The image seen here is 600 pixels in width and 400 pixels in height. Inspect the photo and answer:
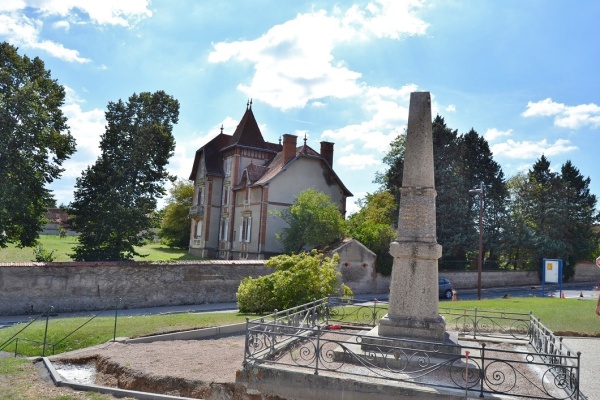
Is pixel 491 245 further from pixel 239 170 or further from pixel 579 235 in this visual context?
pixel 239 170

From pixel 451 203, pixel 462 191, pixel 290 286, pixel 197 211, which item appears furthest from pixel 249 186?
pixel 290 286

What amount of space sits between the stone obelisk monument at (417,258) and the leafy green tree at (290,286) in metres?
7.96

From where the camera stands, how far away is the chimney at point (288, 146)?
41.0 m

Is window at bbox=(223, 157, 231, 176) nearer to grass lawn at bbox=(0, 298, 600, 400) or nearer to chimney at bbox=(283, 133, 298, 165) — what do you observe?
chimney at bbox=(283, 133, 298, 165)

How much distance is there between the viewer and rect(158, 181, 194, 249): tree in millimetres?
56781

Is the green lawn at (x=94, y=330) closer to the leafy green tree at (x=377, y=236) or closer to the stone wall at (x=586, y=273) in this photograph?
the leafy green tree at (x=377, y=236)

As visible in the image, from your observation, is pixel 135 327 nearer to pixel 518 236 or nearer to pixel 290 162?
pixel 290 162

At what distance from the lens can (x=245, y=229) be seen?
141ft

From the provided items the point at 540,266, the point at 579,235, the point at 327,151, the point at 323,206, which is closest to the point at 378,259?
the point at 323,206

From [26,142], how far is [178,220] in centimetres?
3155

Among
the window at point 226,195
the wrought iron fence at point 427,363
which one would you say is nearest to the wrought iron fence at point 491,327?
the wrought iron fence at point 427,363

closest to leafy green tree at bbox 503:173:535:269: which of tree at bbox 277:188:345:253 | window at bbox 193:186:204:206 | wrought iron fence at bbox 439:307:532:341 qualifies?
tree at bbox 277:188:345:253

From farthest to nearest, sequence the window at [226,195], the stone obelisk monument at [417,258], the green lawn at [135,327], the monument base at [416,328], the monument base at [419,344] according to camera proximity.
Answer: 1. the window at [226,195]
2. the green lawn at [135,327]
3. the stone obelisk monument at [417,258]
4. the monument base at [416,328]
5. the monument base at [419,344]

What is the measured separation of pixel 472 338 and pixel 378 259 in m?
22.0
